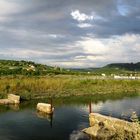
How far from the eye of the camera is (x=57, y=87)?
211 feet

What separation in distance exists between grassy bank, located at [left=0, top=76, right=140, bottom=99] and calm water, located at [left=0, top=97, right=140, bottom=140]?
884 centimetres

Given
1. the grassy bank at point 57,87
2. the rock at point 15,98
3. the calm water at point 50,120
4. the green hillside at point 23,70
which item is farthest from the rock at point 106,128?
the green hillside at point 23,70

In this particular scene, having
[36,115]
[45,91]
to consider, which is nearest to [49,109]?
[36,115]

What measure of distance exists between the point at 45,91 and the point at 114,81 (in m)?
23.2

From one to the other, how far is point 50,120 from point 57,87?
1120 inches

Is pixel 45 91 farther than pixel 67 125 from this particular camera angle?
Yes

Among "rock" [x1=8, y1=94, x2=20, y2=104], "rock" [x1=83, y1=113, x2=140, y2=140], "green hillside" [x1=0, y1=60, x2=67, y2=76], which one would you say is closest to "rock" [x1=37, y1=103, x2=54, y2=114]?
"rock" [x1=8, y1=94, x2=20, y2=104]

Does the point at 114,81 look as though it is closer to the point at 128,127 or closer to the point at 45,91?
the point at 45,91

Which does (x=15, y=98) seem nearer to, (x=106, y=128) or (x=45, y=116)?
(x=45, y=116)

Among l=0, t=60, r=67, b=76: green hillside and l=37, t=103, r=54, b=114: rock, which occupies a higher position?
l=0, t=60, r=67, b=76: green hillside

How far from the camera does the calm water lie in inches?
1159

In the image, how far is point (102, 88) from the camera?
70.2m

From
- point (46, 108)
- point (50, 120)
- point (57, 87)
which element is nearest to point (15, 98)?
point (46, 108)

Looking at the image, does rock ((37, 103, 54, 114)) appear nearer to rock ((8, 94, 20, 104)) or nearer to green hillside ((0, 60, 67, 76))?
rock ((8, 94, 20, 104))
